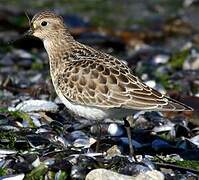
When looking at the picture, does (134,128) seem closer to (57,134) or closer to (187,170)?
(57,134)

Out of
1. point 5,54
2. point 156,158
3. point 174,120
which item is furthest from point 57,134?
point 5,54

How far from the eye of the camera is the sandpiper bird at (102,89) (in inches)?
289

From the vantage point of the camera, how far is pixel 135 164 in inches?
269

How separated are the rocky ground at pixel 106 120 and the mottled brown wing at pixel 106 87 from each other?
0.50m

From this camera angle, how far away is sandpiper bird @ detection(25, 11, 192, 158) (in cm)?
733

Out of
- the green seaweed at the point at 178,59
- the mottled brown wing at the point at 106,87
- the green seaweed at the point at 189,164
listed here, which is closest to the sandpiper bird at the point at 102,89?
the mottled brown wing at the point at 106,87

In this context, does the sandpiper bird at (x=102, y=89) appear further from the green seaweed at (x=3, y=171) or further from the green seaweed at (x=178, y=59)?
the green seaweed at (x=178, y=59)

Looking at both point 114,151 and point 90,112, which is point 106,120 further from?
point 114,151

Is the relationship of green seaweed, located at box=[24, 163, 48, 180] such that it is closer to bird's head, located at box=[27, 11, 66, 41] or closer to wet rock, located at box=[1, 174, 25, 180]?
wet rock, located at box=[1, 174, 25, 180]

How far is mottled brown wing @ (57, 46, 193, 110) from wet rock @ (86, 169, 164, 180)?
103 cm

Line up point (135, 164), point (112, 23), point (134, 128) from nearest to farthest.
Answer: point (135, 164)
point (134, 128)
point (112, 23)

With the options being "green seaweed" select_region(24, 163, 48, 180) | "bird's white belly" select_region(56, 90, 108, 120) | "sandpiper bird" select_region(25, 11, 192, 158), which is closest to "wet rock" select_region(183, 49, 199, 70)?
"sandpiper bird" select_region(25, 11, 192, 158)

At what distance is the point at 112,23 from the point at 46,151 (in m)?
9.68

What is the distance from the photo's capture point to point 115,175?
20.9 feet
